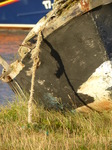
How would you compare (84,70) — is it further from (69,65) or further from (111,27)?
(111,27)

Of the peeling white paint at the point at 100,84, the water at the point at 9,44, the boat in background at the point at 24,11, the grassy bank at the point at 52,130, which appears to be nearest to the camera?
the grassy bank at the point at 52,130

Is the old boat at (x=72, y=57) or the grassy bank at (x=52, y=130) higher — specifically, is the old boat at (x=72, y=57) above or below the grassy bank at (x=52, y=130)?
above

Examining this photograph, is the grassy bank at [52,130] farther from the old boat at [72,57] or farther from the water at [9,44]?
the water at [9,44]

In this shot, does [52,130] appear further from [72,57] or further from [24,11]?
[24,11]

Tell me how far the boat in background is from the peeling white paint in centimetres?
1662

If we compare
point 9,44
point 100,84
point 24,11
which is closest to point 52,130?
point 100,84

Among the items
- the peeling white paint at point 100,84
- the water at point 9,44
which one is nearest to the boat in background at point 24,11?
the water at point 9,44

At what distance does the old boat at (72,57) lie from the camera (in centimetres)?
513

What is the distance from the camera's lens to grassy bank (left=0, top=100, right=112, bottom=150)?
14.9 feet

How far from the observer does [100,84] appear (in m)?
5.52

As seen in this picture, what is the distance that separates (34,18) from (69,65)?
16.9 m

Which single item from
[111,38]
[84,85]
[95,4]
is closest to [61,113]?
[84,85]

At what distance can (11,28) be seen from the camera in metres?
23.4

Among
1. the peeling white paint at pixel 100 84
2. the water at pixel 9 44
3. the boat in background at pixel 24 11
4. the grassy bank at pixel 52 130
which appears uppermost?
the boat in background at pixel 24 11
